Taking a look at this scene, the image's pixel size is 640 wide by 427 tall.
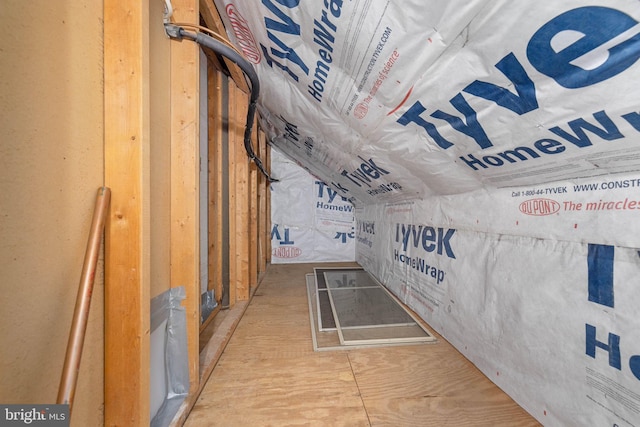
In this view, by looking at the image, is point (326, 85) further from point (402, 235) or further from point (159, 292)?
point (402, 235)

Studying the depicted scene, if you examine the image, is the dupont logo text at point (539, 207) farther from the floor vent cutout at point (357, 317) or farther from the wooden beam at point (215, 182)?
the wooden beam at point (215, 182)

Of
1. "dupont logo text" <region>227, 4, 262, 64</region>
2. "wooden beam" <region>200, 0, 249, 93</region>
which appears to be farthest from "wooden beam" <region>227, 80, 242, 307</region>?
"dupont logo text" <region>227, 4, 262, 64</region>

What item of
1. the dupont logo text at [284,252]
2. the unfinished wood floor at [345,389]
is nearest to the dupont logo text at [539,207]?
the unfinished wood floor at [345,389]

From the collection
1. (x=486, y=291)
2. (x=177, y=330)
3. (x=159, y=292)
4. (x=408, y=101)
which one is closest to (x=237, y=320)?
(x=177, y=330)

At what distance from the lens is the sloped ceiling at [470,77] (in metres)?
0.55

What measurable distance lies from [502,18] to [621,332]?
0.91 meters

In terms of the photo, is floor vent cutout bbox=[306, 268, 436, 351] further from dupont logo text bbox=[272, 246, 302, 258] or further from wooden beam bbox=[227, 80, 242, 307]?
dupont logo text bbox=[272, 246, 302, 258]

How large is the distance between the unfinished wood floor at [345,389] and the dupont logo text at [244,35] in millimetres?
1697

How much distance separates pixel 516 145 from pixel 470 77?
302mm

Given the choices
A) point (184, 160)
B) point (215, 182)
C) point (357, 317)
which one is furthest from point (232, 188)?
point (357, 317)

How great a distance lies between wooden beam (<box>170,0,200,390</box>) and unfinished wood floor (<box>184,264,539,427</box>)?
37 centimetres

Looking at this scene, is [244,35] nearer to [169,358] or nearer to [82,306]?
[82,306]

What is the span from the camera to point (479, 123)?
34.5 inches

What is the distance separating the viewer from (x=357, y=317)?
182 cm
